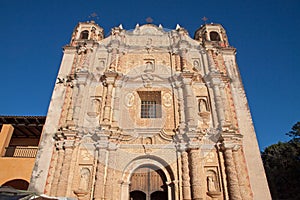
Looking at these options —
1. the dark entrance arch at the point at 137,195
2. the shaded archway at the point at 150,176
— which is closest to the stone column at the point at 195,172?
the shaded archway at the point at 150,176

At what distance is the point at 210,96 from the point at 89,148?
619cm

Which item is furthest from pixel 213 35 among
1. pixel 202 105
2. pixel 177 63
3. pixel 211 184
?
pixel 211 184

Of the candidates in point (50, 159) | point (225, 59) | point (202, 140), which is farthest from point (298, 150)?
point (50, 159)

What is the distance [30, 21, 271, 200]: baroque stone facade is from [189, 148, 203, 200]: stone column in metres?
0.04

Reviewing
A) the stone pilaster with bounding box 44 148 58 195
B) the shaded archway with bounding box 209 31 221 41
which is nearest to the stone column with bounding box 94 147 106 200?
the stone pilaster with bounding box 44 148 58 195

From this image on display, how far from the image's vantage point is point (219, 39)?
49.2 ft

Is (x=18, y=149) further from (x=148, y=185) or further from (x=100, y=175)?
(x=148, y=185)

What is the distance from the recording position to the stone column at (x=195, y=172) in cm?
834

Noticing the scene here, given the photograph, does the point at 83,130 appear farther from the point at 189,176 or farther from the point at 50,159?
the point at 189,176

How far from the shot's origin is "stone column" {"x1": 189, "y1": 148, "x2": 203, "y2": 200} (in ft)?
27.4

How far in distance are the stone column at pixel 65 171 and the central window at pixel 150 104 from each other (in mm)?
3741

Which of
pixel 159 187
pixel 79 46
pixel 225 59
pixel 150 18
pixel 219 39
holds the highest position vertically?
pixel 150 18

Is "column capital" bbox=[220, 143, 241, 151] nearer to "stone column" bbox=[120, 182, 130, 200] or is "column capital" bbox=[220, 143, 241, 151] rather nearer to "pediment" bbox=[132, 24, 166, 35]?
"stone column" bbox=[120, 182, 130, 200]

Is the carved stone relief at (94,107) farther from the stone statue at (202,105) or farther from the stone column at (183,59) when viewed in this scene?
the stone statue at (202,105)
